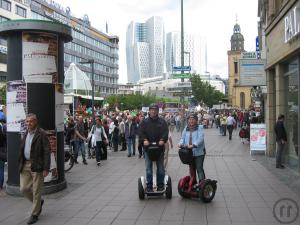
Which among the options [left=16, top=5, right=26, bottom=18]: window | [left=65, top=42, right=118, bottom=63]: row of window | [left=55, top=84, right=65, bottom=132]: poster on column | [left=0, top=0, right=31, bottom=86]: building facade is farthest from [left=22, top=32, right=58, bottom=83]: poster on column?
[left=65, top=42, right=118, bottom=63]: row of window

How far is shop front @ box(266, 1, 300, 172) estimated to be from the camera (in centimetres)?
1252

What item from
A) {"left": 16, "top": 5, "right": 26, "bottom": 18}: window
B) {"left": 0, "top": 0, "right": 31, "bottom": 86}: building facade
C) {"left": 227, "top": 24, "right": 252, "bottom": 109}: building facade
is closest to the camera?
{"left": 0, "top": 0, "right": 31, "bottom": 86}: building facade

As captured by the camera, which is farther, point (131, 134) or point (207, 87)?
point (207, 87)

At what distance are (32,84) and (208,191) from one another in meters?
4.37

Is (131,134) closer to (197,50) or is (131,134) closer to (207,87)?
(207,87)

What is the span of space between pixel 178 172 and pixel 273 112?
580cm

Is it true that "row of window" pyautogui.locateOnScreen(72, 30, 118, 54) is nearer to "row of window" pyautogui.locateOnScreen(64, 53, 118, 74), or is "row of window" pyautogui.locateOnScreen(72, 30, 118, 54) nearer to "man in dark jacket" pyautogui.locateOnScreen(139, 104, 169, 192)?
"row of window" pyautogui.locateOnScreen(64, 53, 118, 74)

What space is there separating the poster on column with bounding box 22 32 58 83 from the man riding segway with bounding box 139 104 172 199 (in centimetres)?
251

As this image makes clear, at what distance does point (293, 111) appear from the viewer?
1428 cm

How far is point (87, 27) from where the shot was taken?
132m

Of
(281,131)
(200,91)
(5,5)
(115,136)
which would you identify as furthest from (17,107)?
(200,91)

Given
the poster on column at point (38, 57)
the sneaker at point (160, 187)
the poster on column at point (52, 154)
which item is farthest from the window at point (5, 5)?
the sneaker at point (160, 187)

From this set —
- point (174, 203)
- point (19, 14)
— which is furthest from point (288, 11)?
point (19, 14)

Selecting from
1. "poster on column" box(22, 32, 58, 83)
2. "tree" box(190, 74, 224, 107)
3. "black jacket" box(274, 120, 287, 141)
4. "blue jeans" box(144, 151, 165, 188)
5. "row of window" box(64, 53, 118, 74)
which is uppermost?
"row of window" box(64, 53, 118, 74)
